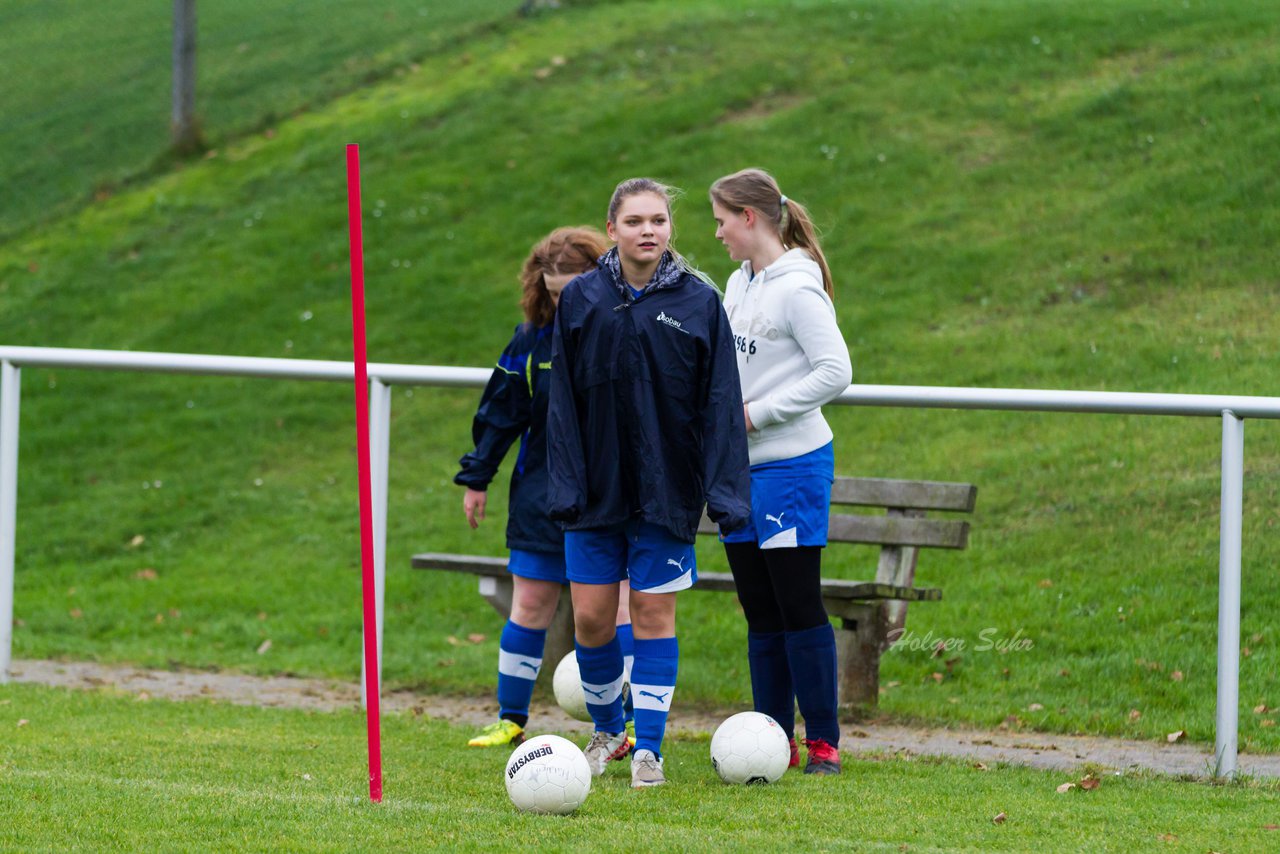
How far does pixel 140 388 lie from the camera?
48.6ft

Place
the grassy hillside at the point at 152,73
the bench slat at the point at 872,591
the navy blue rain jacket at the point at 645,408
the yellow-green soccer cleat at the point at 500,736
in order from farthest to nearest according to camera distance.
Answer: the grassy hillside at the point at 152,73 → the bench slat at the point at 872,591 → the yellow-green soccer cleat at the point at 500,736 → the navy blue rain jacket at the point at 645,408

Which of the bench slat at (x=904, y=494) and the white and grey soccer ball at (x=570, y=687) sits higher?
the bench slat at (x=904, y=494)

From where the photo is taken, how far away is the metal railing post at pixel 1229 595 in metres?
5.22

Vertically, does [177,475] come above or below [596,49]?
below

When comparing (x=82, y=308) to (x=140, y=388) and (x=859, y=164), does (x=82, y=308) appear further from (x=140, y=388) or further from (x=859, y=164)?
(x=859, y=164)

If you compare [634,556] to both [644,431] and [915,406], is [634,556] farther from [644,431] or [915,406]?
[915,406]

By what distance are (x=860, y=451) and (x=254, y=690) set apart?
4933 millimetres

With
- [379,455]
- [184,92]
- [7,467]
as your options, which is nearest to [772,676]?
[379,455]

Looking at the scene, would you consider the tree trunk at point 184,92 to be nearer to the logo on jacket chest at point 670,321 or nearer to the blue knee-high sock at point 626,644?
the blue knee-high sock at point 626,644

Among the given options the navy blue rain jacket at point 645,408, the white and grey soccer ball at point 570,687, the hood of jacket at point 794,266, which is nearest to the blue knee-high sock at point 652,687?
the navy blue rain jacket at point 645,408

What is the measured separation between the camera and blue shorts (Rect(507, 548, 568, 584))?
567 cm

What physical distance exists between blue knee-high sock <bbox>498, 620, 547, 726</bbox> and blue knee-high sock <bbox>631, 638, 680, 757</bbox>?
996mm

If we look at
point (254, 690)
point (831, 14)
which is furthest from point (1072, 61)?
point (254, 690)

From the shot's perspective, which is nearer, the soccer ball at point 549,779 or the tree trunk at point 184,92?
the soccer ball at point 549,779
